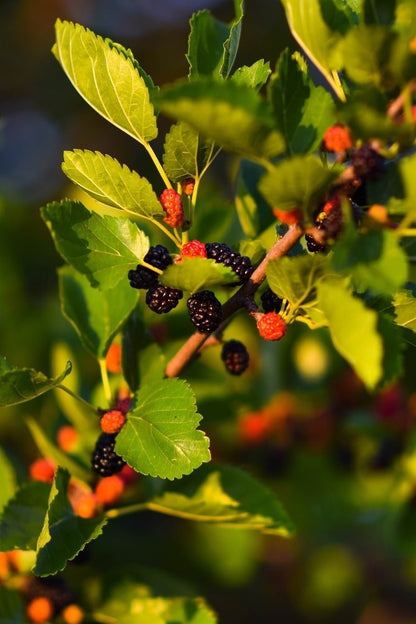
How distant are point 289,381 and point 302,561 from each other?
0.75m

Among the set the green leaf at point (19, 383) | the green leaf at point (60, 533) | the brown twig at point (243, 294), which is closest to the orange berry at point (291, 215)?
the brown twig at point (243, 294)

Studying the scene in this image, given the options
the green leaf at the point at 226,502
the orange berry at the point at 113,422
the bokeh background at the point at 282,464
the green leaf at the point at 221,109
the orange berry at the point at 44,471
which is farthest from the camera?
the bokeh background at the point at 282,464

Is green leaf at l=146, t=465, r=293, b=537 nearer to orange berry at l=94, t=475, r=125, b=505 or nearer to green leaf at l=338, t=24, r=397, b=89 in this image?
orange berry at l=94, t=475, r=125, b=505

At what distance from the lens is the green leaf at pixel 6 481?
3.92 feet

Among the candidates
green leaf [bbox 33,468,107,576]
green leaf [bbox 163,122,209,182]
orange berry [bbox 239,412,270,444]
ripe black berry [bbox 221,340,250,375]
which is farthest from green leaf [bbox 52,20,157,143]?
orange berry [bbox 239,412,270,444]

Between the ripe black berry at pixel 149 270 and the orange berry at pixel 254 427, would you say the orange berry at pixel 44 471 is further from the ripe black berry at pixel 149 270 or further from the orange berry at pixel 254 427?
the orange berry at pixel 254 427

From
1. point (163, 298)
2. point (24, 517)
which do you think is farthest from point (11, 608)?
point (163, 298)

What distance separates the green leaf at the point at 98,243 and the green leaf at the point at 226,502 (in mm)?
380

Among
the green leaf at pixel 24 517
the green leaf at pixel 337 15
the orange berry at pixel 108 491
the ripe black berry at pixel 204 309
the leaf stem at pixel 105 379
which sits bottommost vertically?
the orange berry at pixel 108 491

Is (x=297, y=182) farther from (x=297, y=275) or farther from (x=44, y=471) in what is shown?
(x=44, y=471)

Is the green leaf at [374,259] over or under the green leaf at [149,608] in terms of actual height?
over

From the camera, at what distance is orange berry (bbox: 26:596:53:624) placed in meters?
1.16

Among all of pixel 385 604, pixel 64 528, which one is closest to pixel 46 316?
pixel 64 528

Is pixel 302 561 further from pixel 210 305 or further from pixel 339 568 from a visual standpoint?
pixel 210 305
